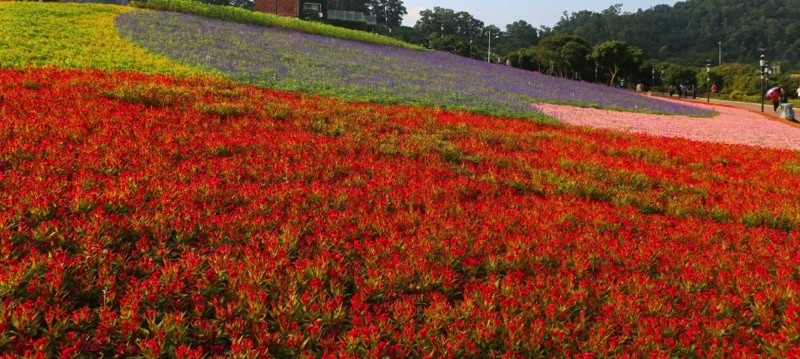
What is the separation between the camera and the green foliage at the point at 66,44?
50.7 feet

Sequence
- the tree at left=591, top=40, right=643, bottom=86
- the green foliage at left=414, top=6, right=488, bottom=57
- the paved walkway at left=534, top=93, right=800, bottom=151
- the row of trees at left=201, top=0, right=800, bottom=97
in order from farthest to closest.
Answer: the green foliage at left=414, top=6, right=488, bottom=57 < the row of trees at left=201, top=0, right=800, bottom=97 < the tree at left=591, top=40, right=643, bottom=86 < the paved walkway at left=534, top=93, right=800, bottom=151

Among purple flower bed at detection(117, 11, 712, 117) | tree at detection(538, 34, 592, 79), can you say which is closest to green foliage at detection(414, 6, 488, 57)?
tree at detection(538, 34, 592, 79)

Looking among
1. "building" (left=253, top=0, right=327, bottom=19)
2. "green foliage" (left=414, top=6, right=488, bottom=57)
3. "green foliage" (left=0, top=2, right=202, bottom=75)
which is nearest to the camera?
"green foliage" (left=0, top=2, right=202, bottom=75)

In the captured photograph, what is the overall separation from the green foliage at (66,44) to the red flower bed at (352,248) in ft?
21.4

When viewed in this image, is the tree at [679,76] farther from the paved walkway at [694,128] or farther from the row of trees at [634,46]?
the paved walkway at [694,128]

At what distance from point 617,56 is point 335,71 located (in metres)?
67.9

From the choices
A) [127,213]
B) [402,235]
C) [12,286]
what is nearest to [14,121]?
[127,213]

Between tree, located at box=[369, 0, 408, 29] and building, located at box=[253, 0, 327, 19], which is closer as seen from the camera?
building, located at box=[253, 0, 327, 19]

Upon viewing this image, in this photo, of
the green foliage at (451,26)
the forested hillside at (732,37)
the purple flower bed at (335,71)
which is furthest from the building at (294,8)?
the forested hillside at (732,37)

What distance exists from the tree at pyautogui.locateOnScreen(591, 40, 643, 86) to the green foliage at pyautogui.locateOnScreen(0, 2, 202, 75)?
71.0 meters

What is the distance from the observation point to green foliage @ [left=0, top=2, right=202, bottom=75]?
15.5 meters

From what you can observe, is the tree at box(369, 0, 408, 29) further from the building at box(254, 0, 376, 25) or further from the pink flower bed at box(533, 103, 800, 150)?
the pink flower bed at box(533, 103, 800, 150)

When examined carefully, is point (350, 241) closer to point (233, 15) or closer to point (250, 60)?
point (250, 60)

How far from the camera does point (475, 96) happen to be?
71.7ft
